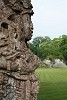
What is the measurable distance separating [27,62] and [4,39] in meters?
0.91

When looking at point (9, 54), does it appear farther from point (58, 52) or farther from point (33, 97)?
point (58, 52)

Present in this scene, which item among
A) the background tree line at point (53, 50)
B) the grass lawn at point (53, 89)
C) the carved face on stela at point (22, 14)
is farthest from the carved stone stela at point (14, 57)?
the background tree line at point (53, 50)

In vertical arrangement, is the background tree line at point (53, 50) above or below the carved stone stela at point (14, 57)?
above

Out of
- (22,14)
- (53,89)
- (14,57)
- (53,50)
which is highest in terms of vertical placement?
(53,50)

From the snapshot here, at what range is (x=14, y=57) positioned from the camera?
9.44 meters

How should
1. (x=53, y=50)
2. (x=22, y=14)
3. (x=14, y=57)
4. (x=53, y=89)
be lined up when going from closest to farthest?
(x=14, y=57)
(x=22, y=14)
(x=53, y=89)
(x=53, y=50)

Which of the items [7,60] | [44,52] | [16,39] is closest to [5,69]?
[7,60]

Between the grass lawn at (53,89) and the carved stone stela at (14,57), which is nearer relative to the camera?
the carved stone stela at (14,57)

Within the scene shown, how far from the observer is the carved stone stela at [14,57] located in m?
9.40

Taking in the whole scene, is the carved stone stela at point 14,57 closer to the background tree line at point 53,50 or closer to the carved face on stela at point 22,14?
the carved face on stela at point 22,14

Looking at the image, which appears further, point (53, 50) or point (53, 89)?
point (53, 50)

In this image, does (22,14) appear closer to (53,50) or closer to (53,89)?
(53,89)

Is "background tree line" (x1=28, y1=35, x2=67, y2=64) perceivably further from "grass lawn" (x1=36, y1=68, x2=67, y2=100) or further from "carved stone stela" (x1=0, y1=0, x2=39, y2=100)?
"carved stone stela" (x1=0, y1=0, x2=39, y2=100)

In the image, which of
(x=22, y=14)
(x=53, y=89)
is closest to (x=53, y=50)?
(x=53, y=89)
